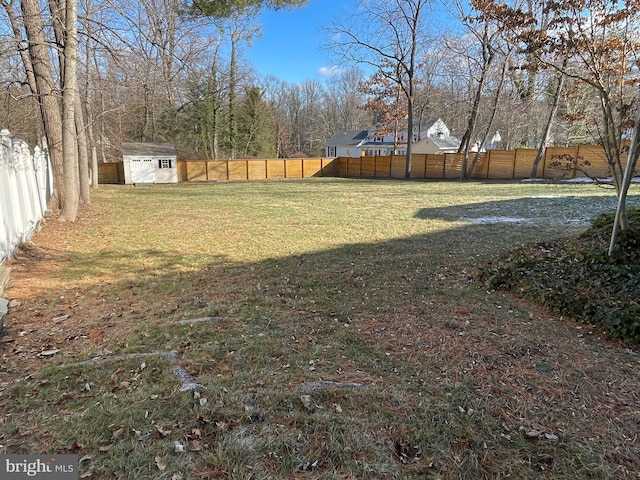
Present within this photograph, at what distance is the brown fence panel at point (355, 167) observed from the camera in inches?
1101

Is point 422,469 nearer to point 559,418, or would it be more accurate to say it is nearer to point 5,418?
point 559,418

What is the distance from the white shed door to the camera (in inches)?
898

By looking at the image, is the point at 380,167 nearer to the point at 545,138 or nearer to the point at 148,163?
the point at 545,138

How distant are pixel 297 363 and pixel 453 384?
93cm

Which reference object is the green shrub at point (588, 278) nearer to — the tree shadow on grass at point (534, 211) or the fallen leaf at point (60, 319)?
the tree shadow on grass at point (534, 211)

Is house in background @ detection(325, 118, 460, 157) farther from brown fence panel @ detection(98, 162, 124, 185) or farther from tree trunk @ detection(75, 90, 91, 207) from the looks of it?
tree trunk @ detection(75, 90, 91, 207)

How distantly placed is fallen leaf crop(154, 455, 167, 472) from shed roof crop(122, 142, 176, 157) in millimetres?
23876

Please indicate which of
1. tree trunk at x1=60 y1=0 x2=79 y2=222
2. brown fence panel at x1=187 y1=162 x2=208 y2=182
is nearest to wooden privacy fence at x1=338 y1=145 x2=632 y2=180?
brown fence panel at x1=187 y1=162 x2=208 y2=182

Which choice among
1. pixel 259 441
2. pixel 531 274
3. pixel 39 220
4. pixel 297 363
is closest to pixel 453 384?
pixel 297 363

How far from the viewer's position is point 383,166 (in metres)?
26.6

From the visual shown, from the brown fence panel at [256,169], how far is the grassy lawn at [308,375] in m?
21.7

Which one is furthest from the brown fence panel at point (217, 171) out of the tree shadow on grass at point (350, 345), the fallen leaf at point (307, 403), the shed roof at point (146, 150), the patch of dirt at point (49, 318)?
the fallen leaf at point (307, 403)

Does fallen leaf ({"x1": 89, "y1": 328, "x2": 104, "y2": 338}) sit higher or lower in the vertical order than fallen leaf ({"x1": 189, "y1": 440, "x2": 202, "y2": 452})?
lower

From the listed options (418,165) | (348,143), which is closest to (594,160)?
(418,165)
